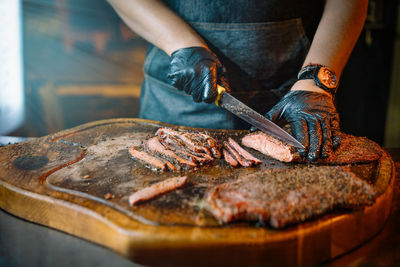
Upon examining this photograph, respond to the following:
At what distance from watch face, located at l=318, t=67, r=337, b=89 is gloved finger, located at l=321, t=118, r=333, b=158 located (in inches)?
17.7

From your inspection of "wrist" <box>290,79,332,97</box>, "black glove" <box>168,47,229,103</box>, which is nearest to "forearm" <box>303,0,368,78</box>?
"wrist" <box>290,79,332,97</box>

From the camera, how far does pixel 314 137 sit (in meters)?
2.58

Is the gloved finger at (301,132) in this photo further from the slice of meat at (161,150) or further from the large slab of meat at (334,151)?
the slice of meat at (161,150)

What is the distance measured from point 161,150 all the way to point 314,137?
127 cm

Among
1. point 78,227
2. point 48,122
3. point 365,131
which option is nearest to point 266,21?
point 78,227

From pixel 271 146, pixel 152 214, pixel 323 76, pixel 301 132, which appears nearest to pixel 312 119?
pixel 301 132

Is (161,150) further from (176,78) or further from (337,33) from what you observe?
(337,33)

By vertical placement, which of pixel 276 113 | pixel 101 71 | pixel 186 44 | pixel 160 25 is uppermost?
pixel 160 25

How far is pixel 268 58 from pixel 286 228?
229cm

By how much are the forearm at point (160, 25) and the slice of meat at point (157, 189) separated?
5.33 ft

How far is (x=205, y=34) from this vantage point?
3.49 meters

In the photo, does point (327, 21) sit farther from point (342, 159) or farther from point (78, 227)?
point (78, 227)

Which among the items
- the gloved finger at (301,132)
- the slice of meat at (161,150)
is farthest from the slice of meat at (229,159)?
the gloved finger at (301,132)

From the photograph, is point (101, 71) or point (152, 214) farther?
point (101, 71)
